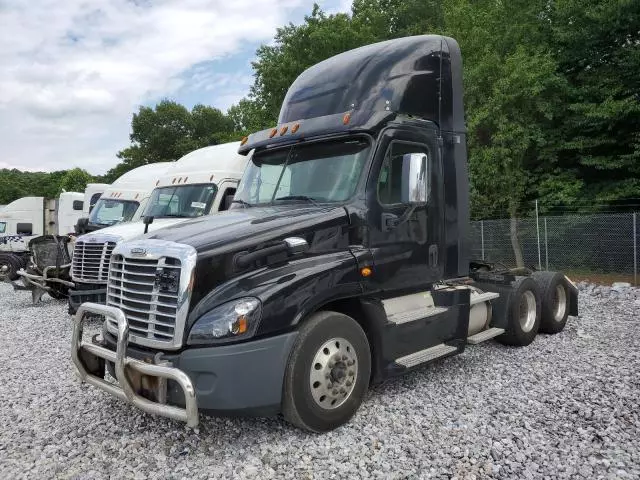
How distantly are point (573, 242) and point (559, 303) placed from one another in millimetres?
8138

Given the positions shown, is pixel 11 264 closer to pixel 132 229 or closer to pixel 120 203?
pixel 120 203

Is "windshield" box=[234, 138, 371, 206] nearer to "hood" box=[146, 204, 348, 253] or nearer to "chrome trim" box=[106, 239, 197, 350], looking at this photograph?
"hood" box=[146, 204, 348, 253]

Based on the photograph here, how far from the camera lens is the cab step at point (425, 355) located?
470 centimetres

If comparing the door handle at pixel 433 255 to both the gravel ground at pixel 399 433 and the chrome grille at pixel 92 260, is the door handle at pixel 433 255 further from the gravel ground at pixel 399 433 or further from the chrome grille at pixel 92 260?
the chrome grille at pixel 92 260

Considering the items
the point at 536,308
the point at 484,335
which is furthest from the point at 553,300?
the point at 484,335

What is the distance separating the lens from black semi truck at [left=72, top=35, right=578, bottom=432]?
3.74m

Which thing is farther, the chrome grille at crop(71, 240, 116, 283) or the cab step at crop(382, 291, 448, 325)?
the chrome grille at crop(71, 240, 116, 283)

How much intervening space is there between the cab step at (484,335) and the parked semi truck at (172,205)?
4756 millimetres

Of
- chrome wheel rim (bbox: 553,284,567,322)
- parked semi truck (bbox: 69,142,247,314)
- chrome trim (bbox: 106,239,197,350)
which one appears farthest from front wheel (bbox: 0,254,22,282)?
chrome wheel rim (bbox: 553,284,567,322)

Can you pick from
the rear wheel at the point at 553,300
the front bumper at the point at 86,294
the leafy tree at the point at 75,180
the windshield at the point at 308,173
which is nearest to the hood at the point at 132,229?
the front bumper at the point at 86,294

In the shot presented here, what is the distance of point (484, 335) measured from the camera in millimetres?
6113

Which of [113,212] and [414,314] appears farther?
[113,212]

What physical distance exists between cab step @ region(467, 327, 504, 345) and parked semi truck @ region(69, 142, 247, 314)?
15.6 ft

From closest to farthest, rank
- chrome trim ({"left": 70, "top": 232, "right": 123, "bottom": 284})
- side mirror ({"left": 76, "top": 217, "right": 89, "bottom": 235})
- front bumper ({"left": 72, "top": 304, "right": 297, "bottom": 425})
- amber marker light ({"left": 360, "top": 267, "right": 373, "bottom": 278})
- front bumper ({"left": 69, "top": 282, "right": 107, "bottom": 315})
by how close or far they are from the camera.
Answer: front bumper ({"left": 72, "top": 304, "right": 297, "bottom": 425})
amber marker light ({"left": 360, "top": 267, "right": 373, "bottom": 278})
front bumper ({"left": 69, "top": 282, "right": 107, "bottom": 315})
chrome trim ({"left": 70, "top": 232, "right": 123, "bottom": 284})
side mirror ({"left": 76, "top": 217, "right": 89, "bottom": 235})
